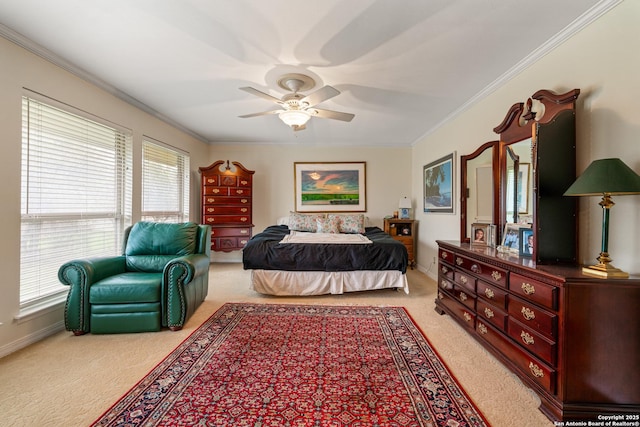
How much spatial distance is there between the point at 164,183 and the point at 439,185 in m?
4.51

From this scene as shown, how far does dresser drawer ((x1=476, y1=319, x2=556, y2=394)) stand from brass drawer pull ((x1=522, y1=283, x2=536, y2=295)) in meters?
0.40

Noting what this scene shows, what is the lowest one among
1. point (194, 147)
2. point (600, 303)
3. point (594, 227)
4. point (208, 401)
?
point (208, 401)

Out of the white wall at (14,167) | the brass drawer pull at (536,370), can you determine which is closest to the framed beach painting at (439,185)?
the brass drawer pull at (536,370)

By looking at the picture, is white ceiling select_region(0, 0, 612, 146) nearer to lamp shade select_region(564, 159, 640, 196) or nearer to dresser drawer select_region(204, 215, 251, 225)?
lamp shade select_region(564, 159, 640, 196)

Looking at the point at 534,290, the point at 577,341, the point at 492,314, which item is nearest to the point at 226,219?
the point at 492,314

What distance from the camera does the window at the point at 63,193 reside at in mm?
2297

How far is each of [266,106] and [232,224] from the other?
247cm

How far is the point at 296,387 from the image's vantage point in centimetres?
171

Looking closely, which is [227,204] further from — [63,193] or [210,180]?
[63,193]

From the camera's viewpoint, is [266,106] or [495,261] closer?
[495,261]

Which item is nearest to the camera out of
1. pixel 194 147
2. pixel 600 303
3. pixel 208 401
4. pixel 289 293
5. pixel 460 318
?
pixel 600 303

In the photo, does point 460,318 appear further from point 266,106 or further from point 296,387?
Result: point 266,106

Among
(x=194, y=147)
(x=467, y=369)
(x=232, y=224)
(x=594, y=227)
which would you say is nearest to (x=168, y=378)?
(x=467, y=369)

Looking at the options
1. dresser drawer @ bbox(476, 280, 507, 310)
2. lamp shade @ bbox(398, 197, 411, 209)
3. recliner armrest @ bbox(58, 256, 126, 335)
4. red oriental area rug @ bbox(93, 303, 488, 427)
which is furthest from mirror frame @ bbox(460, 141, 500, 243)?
recliner armrest @ bbox(58, 256, 126, 335)
